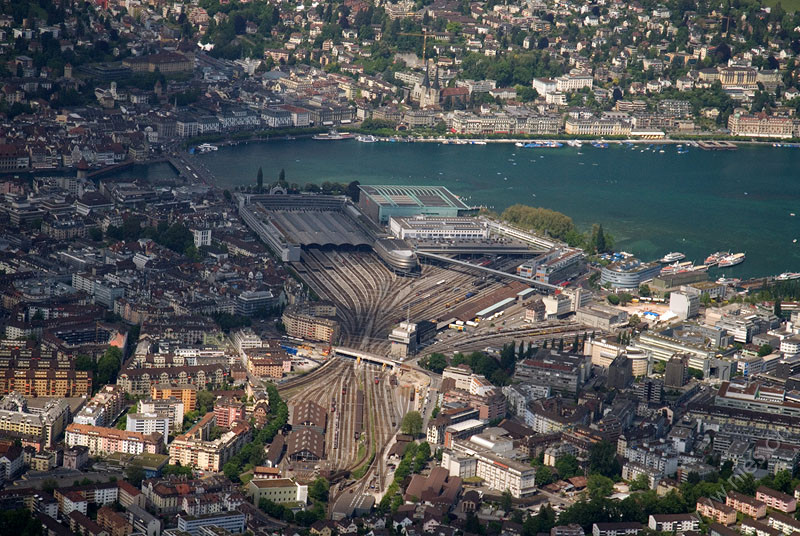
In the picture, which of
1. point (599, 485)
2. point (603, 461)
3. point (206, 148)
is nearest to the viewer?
point (599, 485)

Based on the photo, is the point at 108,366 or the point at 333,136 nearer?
the point at 108,366

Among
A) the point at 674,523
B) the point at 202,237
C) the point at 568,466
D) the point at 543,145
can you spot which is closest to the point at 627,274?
the point at 202,237

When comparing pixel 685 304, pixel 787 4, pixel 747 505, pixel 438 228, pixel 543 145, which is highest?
pixel 787 4

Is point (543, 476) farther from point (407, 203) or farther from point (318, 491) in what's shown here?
point (407, 203)

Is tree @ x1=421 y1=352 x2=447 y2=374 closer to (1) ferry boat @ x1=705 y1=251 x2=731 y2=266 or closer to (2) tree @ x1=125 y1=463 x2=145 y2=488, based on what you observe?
(2) tree @ x1=125 y1=463 x2=145 y2=488

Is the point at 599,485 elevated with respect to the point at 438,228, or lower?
lower

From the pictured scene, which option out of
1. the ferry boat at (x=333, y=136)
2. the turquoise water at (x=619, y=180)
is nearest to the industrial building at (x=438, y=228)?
the turquoise water at (x=619, y=180)

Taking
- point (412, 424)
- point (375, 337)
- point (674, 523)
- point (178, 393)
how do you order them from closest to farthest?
1. point (674, 523)
2. point (412, 424)
3. point (178, 393)
4. point (375, 337)
